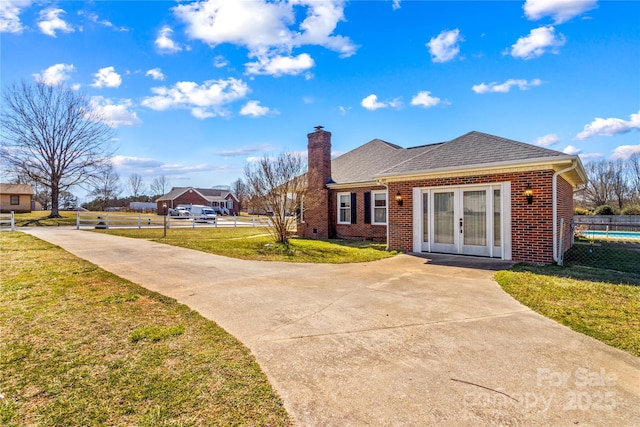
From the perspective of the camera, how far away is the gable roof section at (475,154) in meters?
9.02

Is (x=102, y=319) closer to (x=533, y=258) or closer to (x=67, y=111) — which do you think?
(x=533, y=258)

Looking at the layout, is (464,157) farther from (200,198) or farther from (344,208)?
(200,198)

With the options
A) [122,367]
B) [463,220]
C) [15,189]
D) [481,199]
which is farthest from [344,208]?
[15,189]

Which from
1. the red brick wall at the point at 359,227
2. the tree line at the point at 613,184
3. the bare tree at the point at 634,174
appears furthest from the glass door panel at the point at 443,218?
the bare tree at the point at 634,174

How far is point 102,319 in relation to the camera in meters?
4.27

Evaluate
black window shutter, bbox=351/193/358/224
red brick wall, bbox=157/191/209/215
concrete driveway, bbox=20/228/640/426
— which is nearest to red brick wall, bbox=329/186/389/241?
black window shutter, bbox=351/193/358/224

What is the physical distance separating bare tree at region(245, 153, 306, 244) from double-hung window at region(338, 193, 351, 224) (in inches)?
98.1

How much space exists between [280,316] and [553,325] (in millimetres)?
3647

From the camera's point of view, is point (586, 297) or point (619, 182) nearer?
point (586, 297)

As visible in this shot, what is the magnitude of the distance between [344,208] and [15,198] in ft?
156

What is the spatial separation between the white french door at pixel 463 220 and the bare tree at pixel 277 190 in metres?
5.44

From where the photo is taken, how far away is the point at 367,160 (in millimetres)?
16812

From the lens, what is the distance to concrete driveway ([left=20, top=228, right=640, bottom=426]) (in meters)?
2.41

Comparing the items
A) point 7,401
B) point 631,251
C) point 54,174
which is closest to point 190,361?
point 7,401
